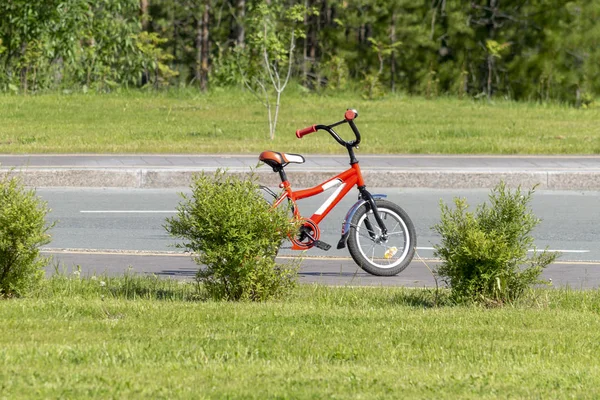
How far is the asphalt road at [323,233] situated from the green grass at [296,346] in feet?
4.25

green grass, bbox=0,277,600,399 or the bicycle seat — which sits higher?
the bicycle seat

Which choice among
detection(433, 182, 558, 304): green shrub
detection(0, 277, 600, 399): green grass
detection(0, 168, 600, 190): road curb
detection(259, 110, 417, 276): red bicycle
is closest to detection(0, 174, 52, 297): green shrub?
detection(0, 277, 600, 399): green grass

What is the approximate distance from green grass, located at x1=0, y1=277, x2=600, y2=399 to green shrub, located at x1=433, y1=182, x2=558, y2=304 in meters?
0.15

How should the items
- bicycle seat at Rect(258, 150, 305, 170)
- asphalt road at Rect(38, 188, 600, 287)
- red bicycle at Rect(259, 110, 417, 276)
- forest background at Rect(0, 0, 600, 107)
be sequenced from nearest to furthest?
bicycle seat at Rect(258, 150, 305, 170), red bicycle at Rect(259, 110, 417, 276), asphalt road at Rect(38, 188, 600, 287), forest background at Rect(0, 0, 600, 107)

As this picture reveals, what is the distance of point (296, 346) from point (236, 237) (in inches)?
57.2

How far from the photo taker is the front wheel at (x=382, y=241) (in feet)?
27.6

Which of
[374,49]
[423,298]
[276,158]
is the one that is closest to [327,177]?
[276,158]

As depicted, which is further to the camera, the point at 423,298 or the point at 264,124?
the point at 264,124

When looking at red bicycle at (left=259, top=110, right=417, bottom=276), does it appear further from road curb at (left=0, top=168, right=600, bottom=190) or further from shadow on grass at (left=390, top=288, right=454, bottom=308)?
road curb at (left=0, top=168, right=600, bottom=190)

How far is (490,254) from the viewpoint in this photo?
6777 mm

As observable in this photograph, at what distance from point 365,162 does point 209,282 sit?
843 cm

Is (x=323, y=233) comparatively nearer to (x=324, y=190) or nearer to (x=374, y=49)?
(x=324, y=190)

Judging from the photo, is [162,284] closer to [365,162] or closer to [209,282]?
[209,282]

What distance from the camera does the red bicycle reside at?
8352 mm
